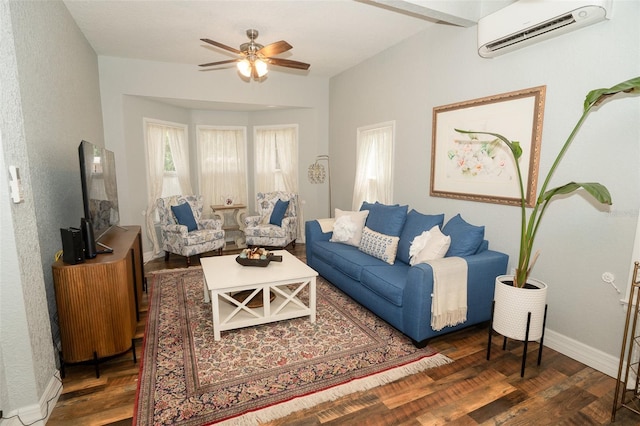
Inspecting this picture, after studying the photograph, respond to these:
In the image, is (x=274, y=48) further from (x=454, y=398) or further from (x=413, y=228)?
(x=454, y=398)

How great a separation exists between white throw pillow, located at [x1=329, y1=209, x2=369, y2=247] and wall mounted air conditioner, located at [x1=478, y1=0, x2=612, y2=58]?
2119mm

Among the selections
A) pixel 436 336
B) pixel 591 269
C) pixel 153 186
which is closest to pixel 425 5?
pixel 591 269

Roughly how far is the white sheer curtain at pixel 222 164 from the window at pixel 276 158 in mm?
321

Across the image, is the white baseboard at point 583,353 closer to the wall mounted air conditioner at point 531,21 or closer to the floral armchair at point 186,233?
the wall mounted air conditioner at point 531,21

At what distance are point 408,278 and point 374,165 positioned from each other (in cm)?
243

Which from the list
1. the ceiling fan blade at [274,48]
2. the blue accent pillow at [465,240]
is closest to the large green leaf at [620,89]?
the blue accent pillow at [465,240]

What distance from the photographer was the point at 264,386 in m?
2.12

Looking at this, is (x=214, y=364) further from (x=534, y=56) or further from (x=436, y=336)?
(x=534, y=56)

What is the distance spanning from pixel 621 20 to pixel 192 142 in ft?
19.2

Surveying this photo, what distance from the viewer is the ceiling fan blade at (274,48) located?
308 centimetres

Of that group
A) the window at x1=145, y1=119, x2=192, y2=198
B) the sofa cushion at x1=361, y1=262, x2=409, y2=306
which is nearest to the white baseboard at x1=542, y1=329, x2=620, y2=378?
the sofa cushion at x1=361, y1=262, x2=409, y2=306

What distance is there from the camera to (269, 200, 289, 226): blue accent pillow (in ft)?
18.0

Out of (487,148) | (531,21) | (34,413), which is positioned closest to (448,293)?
(487,148)

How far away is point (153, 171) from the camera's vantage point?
5223mm
